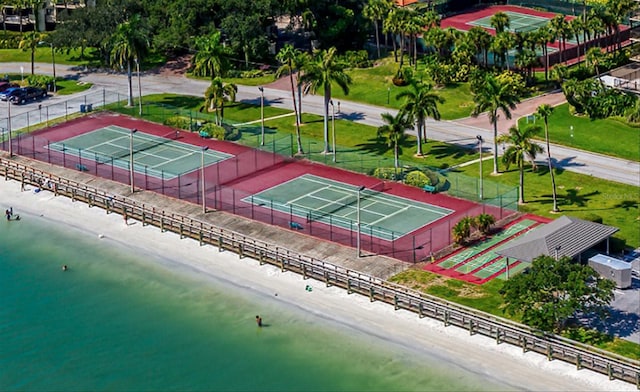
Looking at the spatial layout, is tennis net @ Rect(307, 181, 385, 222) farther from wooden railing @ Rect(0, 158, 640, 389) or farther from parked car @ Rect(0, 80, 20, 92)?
parked car @ Rect(0, 80, 20, 92)

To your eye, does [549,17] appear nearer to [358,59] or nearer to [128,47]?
[358,59]

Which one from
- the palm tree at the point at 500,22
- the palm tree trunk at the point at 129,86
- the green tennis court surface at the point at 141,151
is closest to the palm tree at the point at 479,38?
the palm tree at the point at 500,22

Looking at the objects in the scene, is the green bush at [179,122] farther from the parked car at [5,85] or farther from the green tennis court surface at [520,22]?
the green tennis court surface at [520,22]

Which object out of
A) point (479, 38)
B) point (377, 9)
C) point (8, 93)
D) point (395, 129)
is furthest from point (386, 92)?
point (8, 93)

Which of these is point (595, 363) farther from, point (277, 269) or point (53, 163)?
point (53, 163)

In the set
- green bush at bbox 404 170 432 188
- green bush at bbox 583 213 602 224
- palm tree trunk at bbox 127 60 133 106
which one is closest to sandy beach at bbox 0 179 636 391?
green bush at bbox 583 213 602 224

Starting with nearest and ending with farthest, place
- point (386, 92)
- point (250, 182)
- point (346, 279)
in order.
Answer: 1. point (346, 279)
2. point (250, 182)
3. point (386, 92)
